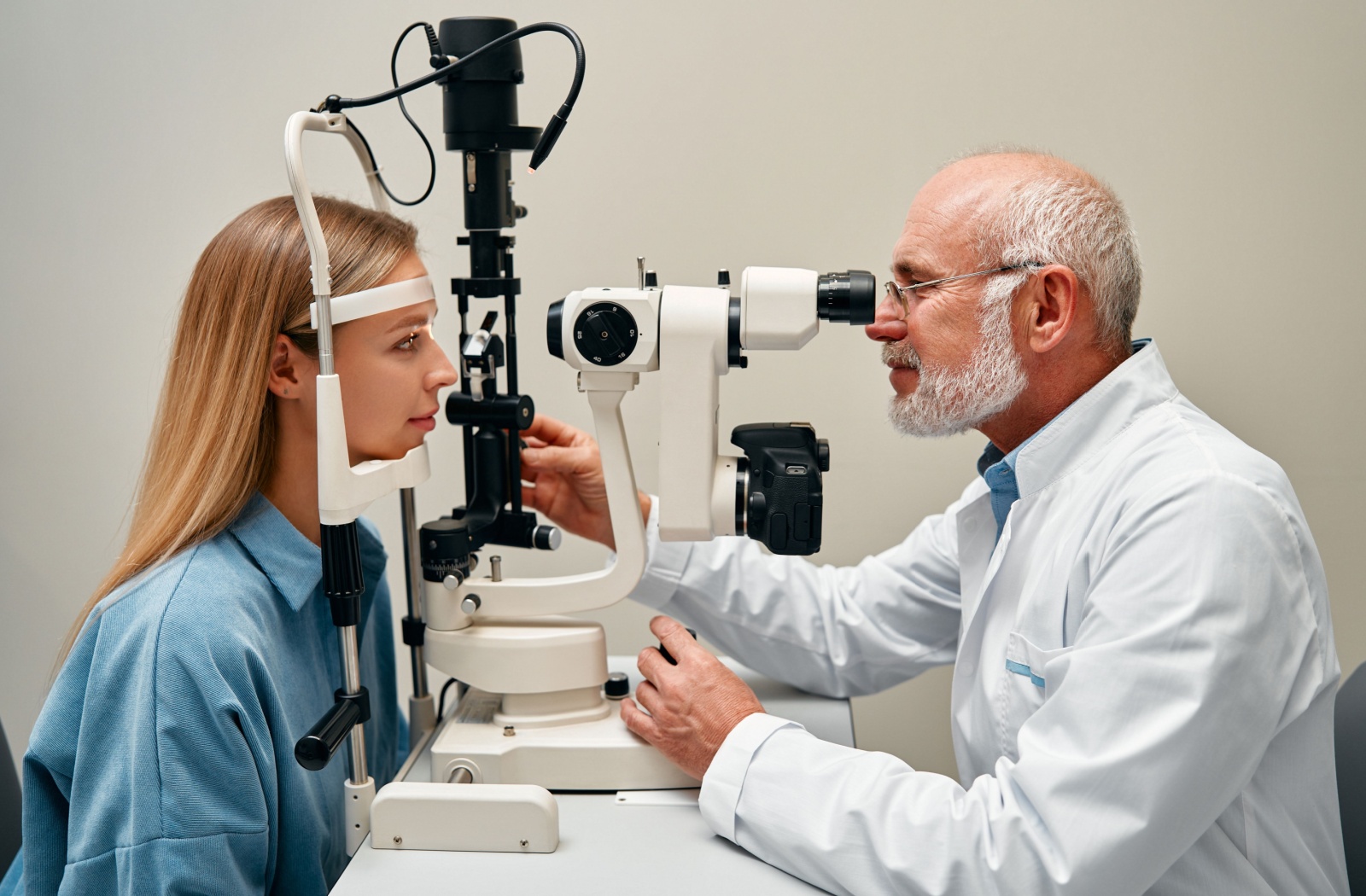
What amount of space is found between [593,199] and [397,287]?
0.80 metres

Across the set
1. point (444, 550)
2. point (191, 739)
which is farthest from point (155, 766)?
point (444, 550)

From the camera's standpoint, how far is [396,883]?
1025mm

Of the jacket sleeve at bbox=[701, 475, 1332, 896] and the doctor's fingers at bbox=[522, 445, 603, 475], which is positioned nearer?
the jacket sleeve at bbox=[701, 475, 1332, 896]

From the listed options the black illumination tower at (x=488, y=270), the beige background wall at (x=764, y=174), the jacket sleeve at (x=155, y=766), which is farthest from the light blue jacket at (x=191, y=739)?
the beige background wall at (x=764, y=174)

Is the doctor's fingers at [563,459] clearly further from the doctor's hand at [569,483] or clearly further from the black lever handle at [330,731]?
the black lever handle at [330,731]

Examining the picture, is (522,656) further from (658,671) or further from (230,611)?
(230,611)

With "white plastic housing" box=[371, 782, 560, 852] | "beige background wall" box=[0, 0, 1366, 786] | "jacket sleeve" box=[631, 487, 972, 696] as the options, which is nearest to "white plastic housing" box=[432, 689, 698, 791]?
"white plastic housing" box=[371, 782, 560, 852]

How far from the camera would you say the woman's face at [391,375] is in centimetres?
120

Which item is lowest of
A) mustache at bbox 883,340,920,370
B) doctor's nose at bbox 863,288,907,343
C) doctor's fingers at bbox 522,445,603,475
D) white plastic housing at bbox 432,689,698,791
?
white plastic housing at bbox 432,689,698,791

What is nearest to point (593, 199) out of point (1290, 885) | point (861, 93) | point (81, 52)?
point (861, 93)

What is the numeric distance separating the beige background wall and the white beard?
64 centimetres

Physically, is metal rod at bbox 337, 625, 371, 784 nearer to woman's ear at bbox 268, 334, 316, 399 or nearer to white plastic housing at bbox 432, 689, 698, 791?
white plastic housing at bbox 432, 689, 698, 791

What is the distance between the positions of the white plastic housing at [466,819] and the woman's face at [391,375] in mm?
405

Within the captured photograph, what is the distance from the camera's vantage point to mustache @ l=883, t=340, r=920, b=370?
133 centimetres
